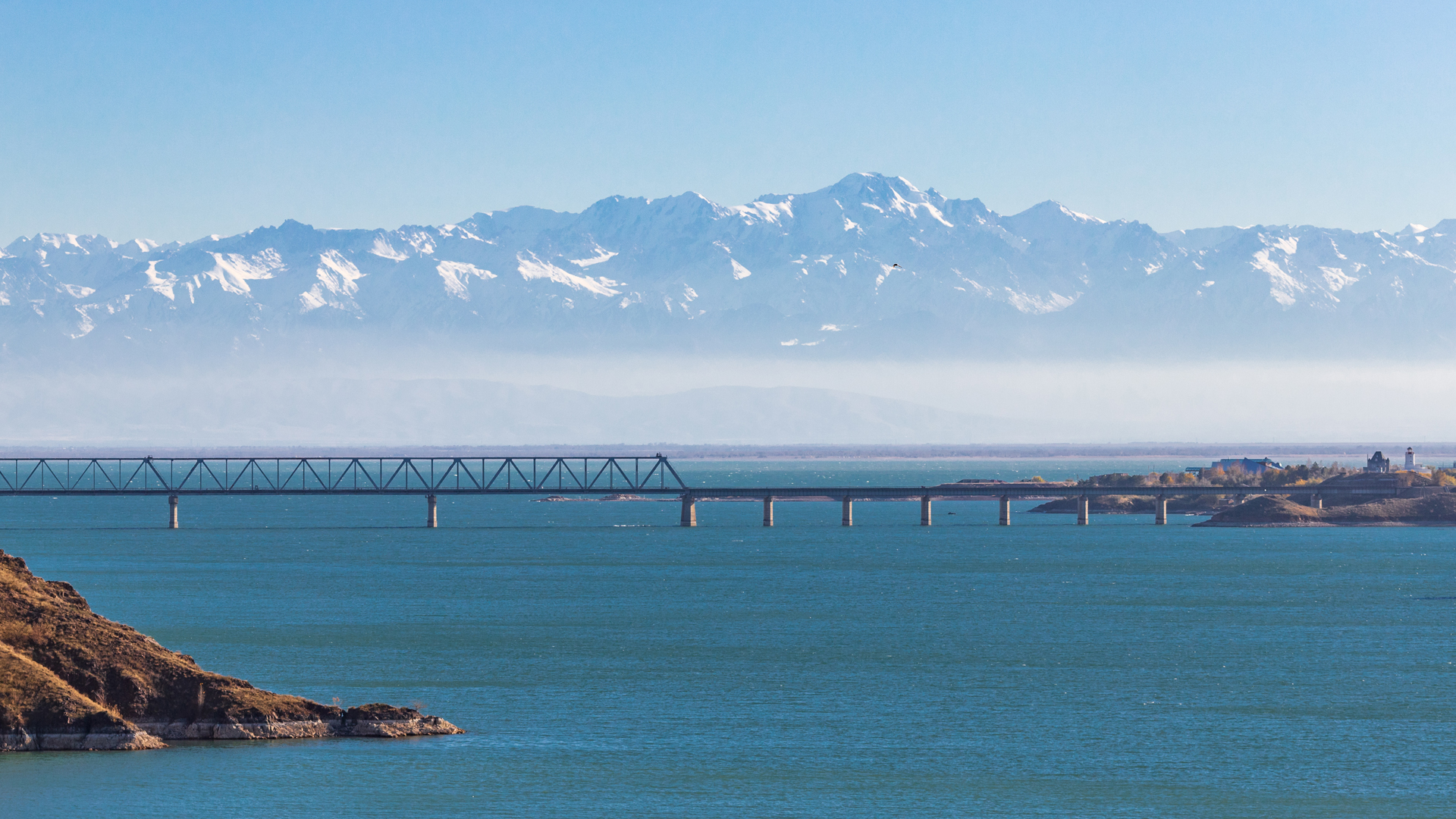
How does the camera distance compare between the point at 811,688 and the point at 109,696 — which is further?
the point at 811,688

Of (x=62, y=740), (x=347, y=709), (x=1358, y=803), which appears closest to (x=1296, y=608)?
(x=1358, y=803)

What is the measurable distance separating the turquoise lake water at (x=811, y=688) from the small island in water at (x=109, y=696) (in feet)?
2.65

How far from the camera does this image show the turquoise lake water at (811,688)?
178 ft

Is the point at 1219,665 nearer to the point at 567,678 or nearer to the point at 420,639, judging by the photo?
the point at 567,678

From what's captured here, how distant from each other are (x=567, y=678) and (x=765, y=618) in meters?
30.1

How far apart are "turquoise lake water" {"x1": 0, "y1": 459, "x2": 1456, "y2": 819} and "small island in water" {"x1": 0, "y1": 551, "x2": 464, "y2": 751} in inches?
31.8

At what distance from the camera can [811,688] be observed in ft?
252

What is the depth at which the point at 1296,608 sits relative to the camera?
375 ft

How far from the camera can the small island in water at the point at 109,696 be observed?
55.2 m

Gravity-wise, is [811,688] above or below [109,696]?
below

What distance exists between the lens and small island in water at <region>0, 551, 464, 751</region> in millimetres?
55188

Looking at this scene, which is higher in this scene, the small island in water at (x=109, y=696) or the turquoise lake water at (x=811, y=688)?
the small island in water at (x=109, y=696)

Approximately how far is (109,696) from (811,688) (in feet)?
99.7

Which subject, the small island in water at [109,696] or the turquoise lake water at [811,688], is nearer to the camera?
the turquoise lake water at [811,688]
